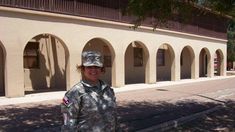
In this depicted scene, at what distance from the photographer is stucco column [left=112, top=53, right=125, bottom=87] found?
2017cm

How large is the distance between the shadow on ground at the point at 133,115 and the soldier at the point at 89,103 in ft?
17.7

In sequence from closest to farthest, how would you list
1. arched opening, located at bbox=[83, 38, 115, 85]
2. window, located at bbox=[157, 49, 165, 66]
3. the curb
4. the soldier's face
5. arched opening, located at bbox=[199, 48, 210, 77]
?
Result: 1. the soldier's face
2. the curb
3. arched opening, located at bbox=[83, 38, 115, 85]
4. window, located at bbox=[157, 49, 165, 66]
5. arched opening, located at bbox=[199, 48, 210, 77]

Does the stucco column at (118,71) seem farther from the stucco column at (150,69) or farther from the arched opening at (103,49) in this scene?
the stucco column at (150,69)

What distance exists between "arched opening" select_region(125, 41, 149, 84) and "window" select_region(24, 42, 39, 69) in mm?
6824

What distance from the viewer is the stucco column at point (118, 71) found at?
2017cm

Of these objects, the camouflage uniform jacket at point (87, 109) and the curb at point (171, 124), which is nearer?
the camouflage uniform jacket at point (87, 109)

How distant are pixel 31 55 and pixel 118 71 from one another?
4.76 metres

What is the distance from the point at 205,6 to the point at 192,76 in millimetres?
19110

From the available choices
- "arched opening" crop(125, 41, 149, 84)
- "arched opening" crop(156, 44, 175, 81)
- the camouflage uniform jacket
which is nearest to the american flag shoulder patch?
the camouflage uniform jacket

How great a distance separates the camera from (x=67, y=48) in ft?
56.5

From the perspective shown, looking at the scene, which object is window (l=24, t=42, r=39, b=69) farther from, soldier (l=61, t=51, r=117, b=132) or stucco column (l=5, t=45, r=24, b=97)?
soldier (l=61, t=51, r=117, b=132)

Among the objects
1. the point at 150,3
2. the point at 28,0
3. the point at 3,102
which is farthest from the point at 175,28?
the point at 150,3

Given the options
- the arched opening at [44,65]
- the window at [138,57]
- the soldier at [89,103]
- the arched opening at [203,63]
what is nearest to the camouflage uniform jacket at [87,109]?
the soldier at [89,103]

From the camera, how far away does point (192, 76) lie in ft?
94.1
